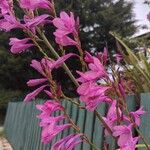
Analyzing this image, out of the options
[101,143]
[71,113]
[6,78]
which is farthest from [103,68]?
[6,78]

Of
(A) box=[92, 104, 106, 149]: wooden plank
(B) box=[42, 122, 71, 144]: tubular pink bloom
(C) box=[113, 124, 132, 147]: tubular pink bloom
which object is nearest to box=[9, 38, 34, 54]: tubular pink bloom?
(B) box=[42, 122, 71, 144]: tubular pink bloom

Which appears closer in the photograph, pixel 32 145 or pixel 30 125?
pixel 32 145

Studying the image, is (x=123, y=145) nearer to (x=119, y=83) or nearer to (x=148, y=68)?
(x=119, y=83)

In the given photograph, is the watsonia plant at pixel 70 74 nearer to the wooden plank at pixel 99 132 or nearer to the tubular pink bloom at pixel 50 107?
the tubular pink bloom at pixel 50 107

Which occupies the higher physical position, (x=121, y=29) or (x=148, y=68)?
(x=121, y=29)

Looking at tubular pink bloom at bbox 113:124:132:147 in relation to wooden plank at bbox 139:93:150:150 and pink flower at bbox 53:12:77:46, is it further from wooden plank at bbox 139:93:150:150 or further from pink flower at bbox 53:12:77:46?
wooden plank at bbox 139:93:150:150

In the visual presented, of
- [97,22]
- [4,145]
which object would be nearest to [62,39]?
[4,145]

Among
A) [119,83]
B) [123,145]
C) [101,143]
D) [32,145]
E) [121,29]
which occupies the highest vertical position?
[121,29]
